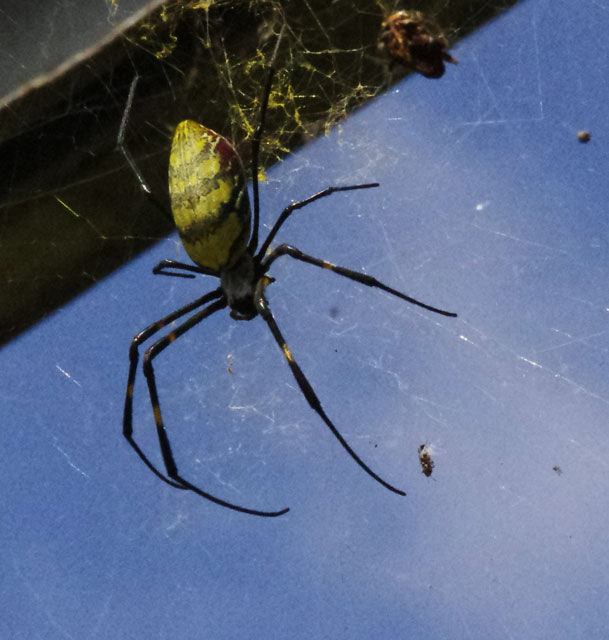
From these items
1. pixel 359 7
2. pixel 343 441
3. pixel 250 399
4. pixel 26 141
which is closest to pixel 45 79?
pixel 26 141

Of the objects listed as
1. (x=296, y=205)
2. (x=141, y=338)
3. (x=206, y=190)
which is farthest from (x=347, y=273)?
(x=141, y=338)

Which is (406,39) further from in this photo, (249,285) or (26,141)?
(26,141)

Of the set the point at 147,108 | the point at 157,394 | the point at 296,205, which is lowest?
the point at 157,394

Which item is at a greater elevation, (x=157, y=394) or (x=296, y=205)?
(x=296, y=205)

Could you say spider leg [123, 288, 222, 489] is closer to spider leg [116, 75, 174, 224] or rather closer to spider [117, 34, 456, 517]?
spider [117, 34, 456, 517]

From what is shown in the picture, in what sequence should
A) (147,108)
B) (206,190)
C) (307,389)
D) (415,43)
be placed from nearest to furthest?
(206,190), (307,389), (147,108), (415,43)

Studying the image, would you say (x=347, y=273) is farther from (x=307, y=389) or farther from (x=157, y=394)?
(x=157, y=394)

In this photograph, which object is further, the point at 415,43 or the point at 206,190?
the point at 415,43
